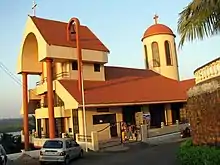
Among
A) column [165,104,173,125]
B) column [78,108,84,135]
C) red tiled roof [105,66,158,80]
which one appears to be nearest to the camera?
column [78,108,84,135]

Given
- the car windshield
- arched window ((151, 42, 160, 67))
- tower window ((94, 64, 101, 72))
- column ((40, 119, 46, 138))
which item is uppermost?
arched window ((151, 42, 160, 67))

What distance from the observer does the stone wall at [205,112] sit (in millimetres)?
11359

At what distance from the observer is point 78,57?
2777 centimetres

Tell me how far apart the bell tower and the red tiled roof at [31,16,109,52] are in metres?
9.01

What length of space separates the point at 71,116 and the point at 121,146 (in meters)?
5.87

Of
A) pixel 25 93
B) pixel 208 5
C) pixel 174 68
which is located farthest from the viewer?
pixel 174 68

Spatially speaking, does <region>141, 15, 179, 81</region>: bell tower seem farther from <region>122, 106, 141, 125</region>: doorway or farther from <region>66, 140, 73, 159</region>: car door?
<region>66, 140, 73, 159</region>: car door

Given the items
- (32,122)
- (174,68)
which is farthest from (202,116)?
(32,122)

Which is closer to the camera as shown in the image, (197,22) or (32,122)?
(197,22)

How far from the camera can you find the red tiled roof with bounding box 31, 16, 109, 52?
1147 inches

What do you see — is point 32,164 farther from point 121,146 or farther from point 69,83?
point 69,83

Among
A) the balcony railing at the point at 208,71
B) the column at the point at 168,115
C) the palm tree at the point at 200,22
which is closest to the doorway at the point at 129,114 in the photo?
the column at the point at 168,115

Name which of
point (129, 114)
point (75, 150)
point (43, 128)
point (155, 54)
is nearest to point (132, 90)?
point (129, 114)

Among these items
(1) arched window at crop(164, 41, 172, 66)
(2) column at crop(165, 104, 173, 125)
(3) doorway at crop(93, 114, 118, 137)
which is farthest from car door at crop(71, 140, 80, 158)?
(1) arched window at crop(164, 41, 172, 66)
